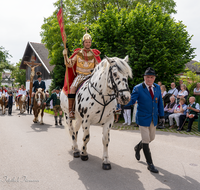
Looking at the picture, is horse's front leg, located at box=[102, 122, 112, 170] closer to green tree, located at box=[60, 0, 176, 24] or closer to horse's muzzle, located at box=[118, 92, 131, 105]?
horse's muzzle, located at box=[118, 92, 131, 105]

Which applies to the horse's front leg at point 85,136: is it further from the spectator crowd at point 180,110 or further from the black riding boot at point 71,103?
the spectator crowd at point 180,110

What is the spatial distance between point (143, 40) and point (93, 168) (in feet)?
31.5

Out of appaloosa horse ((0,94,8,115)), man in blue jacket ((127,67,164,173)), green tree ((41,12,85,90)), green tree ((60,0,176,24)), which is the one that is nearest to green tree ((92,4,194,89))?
man in blue jacket ((127,67,164,173))

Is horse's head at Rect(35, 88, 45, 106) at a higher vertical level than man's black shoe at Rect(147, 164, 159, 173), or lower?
higher

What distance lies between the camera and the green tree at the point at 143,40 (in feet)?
39.7

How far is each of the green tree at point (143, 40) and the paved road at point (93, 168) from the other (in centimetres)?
657

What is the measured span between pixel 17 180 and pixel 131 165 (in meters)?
2.39

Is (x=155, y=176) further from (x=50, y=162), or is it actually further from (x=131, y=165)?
(x=50, y=162)

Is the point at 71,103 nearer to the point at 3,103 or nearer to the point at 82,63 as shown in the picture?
the point at 82,63

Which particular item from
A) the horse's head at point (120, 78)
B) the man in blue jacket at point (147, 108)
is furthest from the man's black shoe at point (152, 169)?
the horse's head at point (120, 78)

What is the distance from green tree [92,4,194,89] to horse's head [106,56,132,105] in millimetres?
8365

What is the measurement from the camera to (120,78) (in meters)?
3.74

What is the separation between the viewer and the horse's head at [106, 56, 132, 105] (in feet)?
11.9

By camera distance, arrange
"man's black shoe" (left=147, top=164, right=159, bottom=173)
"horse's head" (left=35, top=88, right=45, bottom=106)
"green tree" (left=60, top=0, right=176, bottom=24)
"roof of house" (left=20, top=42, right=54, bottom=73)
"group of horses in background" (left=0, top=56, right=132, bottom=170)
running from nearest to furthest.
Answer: "group of horses in background" (left=0, top=56, right=132, bottom=170), "man's black shoe" (left=147, top=164, right=159, bottom=173), "horse's head" (left=35, top=88, right=45, bottom=106), "green tree" (left=60, top=0, right=176, bottom=24), "roof of house" (left=20, top=42, right=54, bottom=73)
